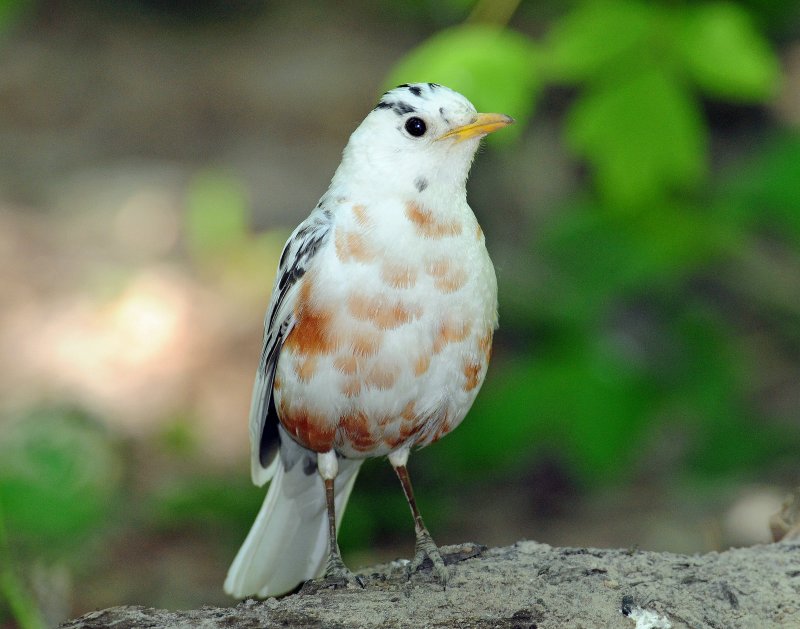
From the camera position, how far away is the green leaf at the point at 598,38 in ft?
14.2

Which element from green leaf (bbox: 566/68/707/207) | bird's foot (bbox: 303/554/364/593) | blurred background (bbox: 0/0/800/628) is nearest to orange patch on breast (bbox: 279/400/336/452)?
bird's foot (bbox: 303/554/364/593)

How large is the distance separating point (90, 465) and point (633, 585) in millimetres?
2715

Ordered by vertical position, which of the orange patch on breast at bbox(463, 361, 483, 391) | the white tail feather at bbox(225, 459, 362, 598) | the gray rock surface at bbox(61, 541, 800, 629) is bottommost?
the gray rock surface at bbox(61, 541, 800, 629)

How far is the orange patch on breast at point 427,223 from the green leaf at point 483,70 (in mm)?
879

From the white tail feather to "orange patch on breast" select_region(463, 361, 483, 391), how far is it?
798mm

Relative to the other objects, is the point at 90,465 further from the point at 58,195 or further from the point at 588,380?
the point at 58,195

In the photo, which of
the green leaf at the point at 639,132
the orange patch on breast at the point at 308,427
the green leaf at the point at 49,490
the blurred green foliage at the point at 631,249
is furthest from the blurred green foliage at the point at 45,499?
the green leaf at the point at 639,132

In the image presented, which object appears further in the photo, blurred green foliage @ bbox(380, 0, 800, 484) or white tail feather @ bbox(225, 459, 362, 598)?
blurred green foliage @ bbox(380, 0, 800, 484)

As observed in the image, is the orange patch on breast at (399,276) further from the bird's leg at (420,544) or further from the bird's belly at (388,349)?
the bird's leg at (420,544)

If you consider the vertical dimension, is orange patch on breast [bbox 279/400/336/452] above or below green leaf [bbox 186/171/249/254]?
below

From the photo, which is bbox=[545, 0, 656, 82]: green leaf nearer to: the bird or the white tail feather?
the bird

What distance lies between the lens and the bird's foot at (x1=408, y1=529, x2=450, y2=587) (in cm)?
348

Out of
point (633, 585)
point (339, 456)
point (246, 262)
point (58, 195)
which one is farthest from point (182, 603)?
point (58, 195)

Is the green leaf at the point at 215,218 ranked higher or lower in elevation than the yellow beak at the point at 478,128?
higher
